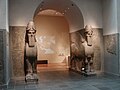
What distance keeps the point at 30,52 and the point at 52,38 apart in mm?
8460


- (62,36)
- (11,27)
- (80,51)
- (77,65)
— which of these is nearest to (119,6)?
(80,51)

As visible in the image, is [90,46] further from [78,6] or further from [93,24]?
[78,6]

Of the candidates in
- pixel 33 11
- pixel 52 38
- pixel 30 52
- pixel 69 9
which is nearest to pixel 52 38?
pixel 52 38

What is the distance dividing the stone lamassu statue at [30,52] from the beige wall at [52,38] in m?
7.84

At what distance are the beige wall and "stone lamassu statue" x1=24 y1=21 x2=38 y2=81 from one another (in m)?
7.84

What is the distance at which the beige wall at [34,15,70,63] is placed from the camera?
15367 mm

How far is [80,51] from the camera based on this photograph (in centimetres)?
889

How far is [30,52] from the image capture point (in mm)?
7262

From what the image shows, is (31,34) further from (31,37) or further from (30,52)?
(30,52)

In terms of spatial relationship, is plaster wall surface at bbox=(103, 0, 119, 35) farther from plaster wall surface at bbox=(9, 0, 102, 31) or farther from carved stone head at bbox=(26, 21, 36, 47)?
carved stone head at bbox=(26, 21, 36, 47)

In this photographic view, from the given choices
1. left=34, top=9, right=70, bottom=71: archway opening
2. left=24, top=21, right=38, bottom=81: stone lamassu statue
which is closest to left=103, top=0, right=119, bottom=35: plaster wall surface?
left=24, top=21, right=38, bottom=81: stone lamassu statue

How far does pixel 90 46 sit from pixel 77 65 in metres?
1.82

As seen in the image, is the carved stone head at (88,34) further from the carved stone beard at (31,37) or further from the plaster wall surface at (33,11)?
the carved stone beard at (31,37)

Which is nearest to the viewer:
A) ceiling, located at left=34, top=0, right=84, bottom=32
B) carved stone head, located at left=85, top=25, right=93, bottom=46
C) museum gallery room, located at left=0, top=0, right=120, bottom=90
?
museum gallery room, located at left=0, top=0, right=120, bottom=90
